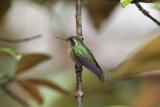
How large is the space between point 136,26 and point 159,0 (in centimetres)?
96

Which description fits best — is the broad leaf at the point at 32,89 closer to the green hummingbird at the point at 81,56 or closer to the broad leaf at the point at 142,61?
the broad leaf at the point at 142,61

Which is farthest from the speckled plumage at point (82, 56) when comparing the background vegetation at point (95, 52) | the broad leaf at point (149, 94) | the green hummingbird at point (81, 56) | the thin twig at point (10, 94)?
the thin twig at point (10, 94)

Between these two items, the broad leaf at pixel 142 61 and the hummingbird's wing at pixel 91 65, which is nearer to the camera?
the hummingbird's wing at pixel 91 65

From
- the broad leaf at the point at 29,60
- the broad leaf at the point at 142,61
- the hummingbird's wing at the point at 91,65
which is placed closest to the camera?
the hummingbird's wing at the point at 91,65

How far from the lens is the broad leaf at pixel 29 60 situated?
150cm

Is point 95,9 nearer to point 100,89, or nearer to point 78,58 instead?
point 100,89

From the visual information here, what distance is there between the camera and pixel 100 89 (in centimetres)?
175

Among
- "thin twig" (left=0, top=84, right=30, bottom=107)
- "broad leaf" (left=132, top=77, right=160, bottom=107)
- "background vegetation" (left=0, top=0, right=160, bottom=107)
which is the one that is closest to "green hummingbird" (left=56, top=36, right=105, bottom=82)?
"background vegetation" (left=0, top=0, right=160, bottom=107)

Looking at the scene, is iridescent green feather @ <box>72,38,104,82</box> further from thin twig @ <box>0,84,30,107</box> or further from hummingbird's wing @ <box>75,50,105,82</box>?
thin twig @ <box>0,84,30,107</box>

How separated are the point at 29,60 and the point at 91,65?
46 cm

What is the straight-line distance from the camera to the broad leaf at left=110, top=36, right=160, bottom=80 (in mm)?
1319

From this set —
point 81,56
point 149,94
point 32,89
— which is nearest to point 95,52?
point 32,89

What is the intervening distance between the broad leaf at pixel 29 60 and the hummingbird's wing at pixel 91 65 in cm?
37

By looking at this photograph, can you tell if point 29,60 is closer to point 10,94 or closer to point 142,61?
point 10,94
